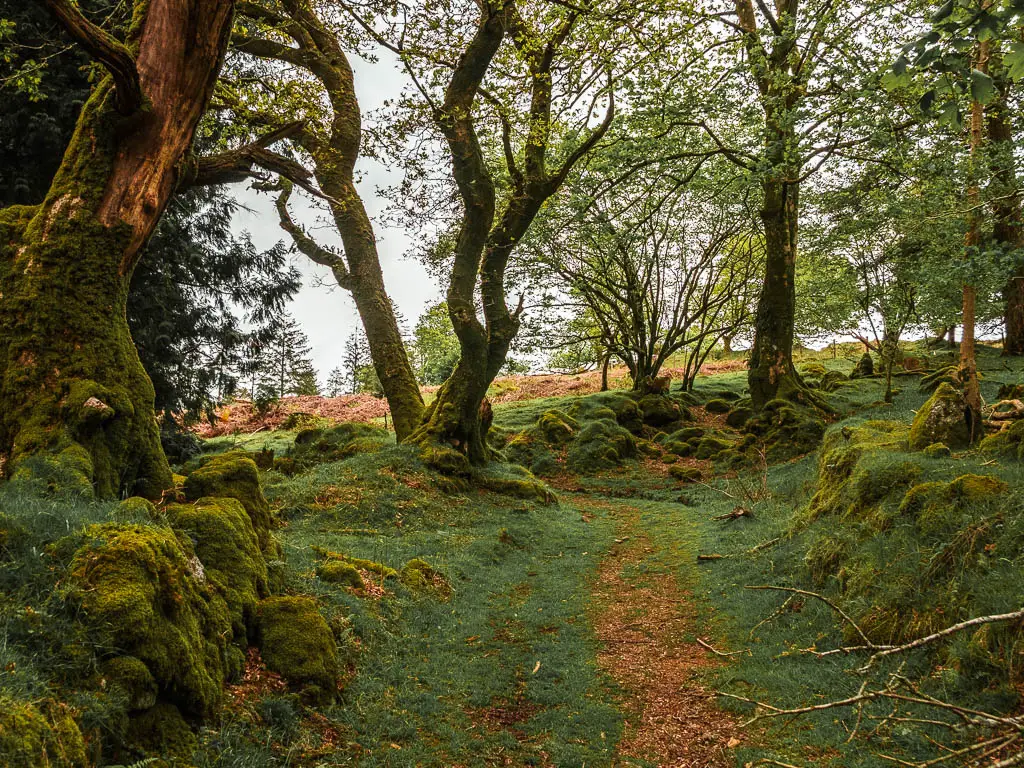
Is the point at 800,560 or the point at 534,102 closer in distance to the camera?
the point at 800,560

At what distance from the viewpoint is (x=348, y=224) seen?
15.3 metres

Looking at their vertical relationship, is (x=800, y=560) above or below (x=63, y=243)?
below

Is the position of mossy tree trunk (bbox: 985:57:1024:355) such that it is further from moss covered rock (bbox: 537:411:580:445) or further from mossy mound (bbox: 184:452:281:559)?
moss covered rock (bbox: 537:411:580:445)

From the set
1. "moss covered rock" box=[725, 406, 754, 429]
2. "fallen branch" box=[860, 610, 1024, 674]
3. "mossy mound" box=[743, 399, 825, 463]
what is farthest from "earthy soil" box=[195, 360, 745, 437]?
"fallen branch" box=[860, 610, 1024, 674]

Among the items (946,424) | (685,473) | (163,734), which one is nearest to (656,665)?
(163,734)

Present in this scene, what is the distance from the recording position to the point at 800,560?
7996mm

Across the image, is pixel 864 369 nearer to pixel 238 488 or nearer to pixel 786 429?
pixel 786 429

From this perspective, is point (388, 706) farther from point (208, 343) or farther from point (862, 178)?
point (862, 178)

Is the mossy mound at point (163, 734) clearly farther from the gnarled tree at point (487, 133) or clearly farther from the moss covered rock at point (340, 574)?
the gnarled tree at point (487, 133)

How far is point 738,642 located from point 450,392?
948cm

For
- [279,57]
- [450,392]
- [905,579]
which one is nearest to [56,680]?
[905,579]

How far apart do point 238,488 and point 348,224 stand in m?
10.3

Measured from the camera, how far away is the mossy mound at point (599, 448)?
1917cm

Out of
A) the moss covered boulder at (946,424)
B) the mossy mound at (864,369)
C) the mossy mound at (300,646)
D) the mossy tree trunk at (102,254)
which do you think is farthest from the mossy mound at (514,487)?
the mossy mound at (864,369)
